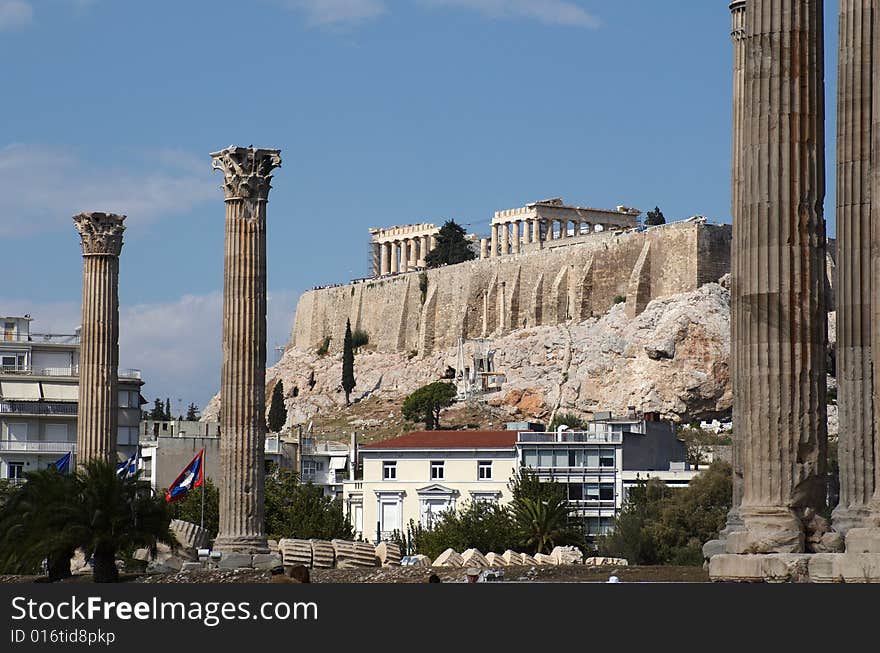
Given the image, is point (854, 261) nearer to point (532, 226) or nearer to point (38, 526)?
point (38, 526)

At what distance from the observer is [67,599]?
1298 centimetres

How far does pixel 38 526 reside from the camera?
28391 mm

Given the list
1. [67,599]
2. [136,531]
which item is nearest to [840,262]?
[67,599]

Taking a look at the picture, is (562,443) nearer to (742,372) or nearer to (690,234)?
(690,234)

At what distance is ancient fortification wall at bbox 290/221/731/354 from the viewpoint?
107 m

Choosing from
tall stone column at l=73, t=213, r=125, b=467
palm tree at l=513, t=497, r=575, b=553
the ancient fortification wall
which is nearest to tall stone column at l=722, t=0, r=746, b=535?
tall stone column at l=73, t=213, r=125, b=467

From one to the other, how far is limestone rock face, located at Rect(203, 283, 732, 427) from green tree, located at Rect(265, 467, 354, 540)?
42.8 metres

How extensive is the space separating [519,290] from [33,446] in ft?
197

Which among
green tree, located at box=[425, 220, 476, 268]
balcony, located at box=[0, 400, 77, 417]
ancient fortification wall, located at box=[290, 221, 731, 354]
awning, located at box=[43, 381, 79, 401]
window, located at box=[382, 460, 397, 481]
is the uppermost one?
green tree, located at box=[425, 220, 476, 268]

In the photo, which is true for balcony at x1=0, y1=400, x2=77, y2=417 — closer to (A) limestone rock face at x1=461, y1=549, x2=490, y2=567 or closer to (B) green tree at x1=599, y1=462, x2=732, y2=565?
(B) green tree at x1=599, y1=462, x2=732, y2=565

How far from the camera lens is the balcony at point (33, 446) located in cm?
6444

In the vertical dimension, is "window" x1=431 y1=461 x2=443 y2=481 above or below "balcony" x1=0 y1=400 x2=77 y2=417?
below

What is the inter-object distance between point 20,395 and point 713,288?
4796cm

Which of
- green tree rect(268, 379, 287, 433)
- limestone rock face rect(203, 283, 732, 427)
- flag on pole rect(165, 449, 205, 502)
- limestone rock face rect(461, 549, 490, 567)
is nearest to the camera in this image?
limestone rock face rect(461, 549, 490, 567)
